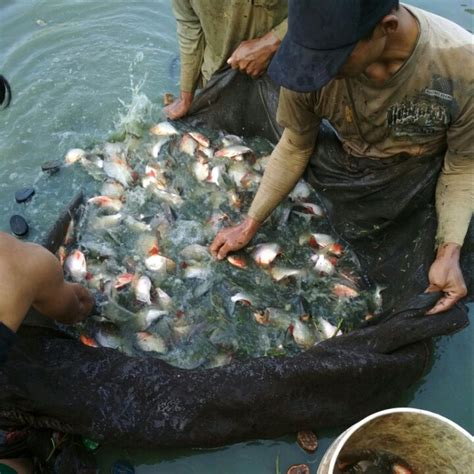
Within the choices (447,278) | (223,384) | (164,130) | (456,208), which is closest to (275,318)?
(223,384)

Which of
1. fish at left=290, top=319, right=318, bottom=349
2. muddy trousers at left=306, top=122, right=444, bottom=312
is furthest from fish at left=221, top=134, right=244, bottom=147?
fish at left=290, top=319, right=318, bottom=349

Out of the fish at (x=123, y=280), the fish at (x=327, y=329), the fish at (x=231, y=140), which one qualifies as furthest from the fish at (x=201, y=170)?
the fish at (x=327, y=329)

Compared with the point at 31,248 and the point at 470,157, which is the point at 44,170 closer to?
the point at 31,248

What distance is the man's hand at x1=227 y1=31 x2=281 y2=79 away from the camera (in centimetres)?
362

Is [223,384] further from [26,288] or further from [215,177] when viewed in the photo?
[215,177]

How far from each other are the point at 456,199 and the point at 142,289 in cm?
203

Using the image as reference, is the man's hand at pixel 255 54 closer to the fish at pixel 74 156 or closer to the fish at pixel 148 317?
the fish at pixel 74 156

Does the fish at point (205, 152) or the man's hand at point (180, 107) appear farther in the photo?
the man's hand at point (180, 107)

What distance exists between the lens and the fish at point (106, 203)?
12.8 ft

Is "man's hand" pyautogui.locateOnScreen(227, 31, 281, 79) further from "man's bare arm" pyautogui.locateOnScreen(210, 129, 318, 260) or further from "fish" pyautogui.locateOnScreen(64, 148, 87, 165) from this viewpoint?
"fish" pyautogui.locateOnScreen(64, 148, 87, 165)

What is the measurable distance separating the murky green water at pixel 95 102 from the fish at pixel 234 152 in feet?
3.11

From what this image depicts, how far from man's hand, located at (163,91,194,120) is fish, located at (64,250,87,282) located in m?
1.66

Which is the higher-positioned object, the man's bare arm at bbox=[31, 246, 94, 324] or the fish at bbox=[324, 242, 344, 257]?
the man's bare arm at bbox=[31, 246, 94, 324]

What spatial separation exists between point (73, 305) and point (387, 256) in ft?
6.77
